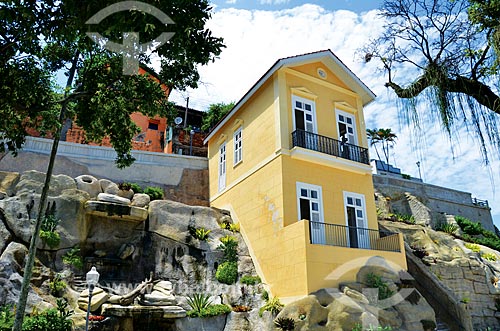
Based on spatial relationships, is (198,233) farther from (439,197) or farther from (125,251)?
(439,197)

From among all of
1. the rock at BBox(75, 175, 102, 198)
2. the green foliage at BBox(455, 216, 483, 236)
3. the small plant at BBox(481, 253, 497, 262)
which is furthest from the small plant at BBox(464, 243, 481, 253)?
the rock at BBox(75, 175, 102, 198)

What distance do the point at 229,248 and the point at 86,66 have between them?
9.91 metres

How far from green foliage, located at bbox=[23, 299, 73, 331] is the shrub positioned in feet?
13.5

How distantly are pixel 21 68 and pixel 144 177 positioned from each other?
47.4ft

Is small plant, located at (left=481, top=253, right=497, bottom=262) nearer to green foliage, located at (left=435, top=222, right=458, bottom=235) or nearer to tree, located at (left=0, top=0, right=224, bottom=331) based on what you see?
green foliage, located at (left=435, top=222, right=458, bottom=235)

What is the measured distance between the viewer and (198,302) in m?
15.0

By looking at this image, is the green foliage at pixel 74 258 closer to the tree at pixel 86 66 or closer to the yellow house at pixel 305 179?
the tree at pixel 86 66

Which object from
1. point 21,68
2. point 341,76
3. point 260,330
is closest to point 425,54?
point 21,68

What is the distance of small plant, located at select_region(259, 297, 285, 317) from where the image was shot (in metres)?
14.9

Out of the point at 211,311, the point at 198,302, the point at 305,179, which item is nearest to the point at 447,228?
the point at 305,179

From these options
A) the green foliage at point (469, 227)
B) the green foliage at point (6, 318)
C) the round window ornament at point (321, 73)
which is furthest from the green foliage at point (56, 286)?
the green foliage at point (469, 227)

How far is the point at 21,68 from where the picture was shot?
390 inches

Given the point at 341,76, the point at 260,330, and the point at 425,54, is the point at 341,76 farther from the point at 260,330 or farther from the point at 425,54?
the point at 425,54

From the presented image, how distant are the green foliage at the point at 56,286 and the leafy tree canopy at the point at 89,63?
5.31 m
